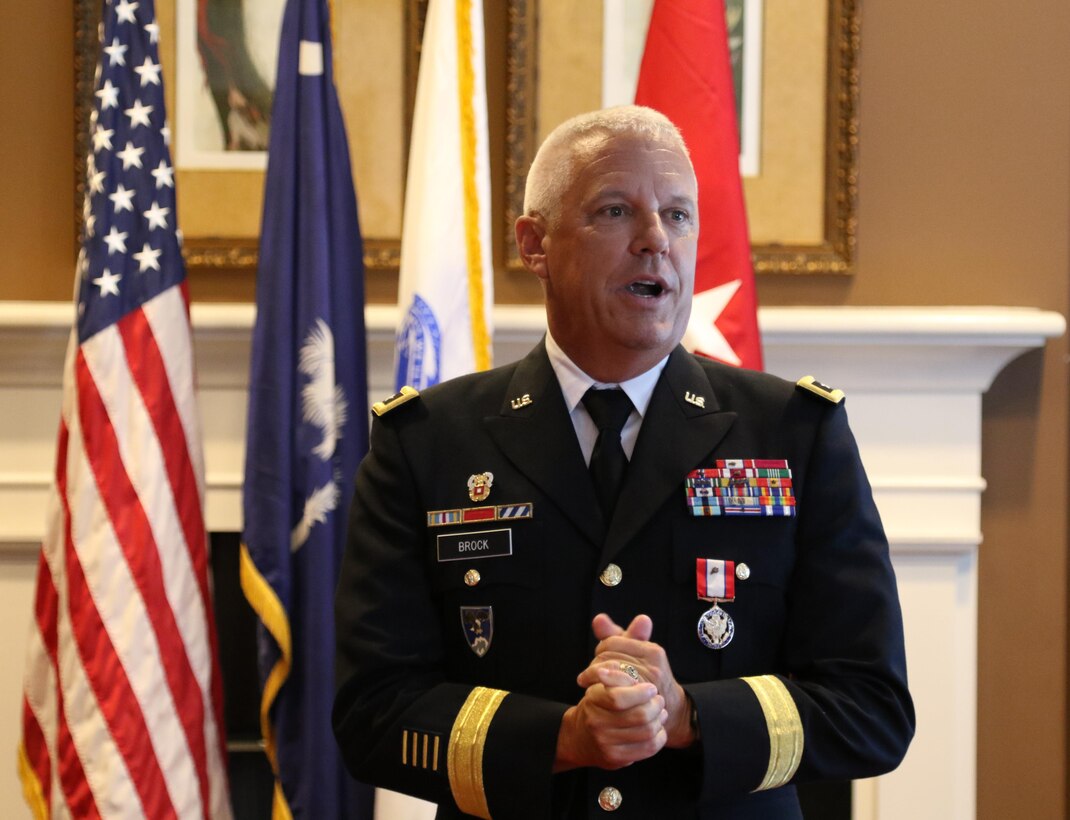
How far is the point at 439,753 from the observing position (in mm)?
1291

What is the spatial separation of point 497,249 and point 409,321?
44 cm

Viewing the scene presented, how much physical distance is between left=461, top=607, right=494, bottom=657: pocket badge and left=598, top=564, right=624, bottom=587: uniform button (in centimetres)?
14

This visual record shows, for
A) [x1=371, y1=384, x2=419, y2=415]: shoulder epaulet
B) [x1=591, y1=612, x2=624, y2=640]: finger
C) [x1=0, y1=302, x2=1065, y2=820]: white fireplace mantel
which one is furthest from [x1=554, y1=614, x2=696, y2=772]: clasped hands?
[x1=0, y1=302, x2=1065, y2=820]: white fireplace mantel

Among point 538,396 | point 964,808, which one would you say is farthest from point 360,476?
point 964,808

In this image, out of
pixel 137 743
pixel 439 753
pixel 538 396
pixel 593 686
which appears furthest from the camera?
pixel 137 743

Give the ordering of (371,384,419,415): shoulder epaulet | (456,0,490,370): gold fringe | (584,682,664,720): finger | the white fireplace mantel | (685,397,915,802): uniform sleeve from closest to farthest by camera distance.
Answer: (584,682,664,720): finger
(685,397,915,802): uniform sleeve
(371,384,419,415): shoulder epaulet
(456,0,490,370): gold fringe
the white fireplace mantel

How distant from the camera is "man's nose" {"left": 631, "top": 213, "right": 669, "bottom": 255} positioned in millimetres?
1375

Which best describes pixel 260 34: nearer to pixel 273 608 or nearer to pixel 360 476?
pixel 273 608

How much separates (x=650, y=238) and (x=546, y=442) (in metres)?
0.26

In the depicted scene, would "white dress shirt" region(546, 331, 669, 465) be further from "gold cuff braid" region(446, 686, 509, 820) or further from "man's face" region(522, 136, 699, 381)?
"gold cuff braid" region(446, 686, 509, 820)

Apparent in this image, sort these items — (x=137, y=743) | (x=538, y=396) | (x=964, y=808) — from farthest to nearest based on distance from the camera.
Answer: (x=964, y=808) < (x=137, y=743) < (x=538, y=396)

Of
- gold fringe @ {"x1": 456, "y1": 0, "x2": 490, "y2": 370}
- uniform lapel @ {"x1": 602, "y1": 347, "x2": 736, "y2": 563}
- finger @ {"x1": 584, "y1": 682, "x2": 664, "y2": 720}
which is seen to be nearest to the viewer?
finger @ {"x1": 584, "y1": 682, "x2": 664, "y2": 720}

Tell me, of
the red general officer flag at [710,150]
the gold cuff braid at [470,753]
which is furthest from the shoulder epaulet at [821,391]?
the red general officer flag at [710,150]

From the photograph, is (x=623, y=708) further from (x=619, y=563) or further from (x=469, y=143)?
(x=469, y=143)
